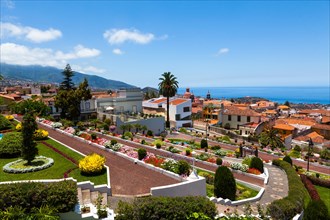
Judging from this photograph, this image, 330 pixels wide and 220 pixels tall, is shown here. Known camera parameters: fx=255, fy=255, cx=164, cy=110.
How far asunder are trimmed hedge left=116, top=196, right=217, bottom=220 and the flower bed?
9.72 metres

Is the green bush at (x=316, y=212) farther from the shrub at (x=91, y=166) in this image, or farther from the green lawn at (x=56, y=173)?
the shrub at (x=91, y=166)

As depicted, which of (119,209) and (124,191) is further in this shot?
(124,191)

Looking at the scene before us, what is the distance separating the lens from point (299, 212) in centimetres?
1473

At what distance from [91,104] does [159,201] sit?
157 feet

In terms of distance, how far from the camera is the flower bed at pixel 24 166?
17359mm

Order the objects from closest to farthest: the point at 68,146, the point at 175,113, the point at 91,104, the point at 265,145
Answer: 1. the point at 68,146
2. the point at 265,145
3. the point at 91,104
4. the point at 175,113

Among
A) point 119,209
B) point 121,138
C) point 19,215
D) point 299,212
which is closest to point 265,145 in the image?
point 121,138

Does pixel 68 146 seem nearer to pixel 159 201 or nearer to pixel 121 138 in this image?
pixel 121 138

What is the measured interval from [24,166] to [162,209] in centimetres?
1247

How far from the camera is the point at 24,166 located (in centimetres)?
1819

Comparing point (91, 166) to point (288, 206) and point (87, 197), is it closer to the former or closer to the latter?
point (87, 197)

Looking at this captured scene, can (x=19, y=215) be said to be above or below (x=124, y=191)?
above

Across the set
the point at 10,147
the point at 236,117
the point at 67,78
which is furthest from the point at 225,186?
the point at 236,117

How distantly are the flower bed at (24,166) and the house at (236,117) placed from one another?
54.4m
